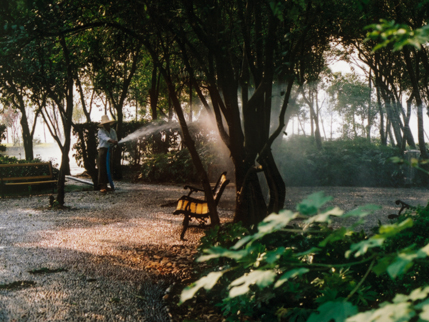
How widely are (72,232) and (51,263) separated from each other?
2.02 metres

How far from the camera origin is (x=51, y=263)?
502 centimetres

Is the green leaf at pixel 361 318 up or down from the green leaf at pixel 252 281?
down

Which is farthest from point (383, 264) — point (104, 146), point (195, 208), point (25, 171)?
point (25, 171)

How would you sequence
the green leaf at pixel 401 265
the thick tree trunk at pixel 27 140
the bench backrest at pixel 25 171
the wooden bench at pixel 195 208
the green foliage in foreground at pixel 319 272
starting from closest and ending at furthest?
1. the green leaf at pixel 401 265
2. the green foliage in foreground at pixel 319 272
3. the wooden bench at pixel 195 208
4. the bench backrest at pixel 25 171
5. the thick tree trunk at pixel 27 140

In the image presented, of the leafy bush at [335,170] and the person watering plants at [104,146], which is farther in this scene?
the leafy bush at [335,170]

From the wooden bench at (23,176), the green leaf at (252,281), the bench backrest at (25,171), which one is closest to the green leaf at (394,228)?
the green leaf at (252,281)

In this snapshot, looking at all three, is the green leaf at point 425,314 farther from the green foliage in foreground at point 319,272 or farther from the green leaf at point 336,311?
the green leaf at point 336,311

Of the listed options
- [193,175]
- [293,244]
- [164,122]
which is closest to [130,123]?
[164,122]

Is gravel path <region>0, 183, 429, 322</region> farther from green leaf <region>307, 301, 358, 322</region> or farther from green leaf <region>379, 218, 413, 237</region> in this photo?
green leaf <region>379, 218, 413, 237</region>

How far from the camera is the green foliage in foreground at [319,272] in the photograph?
1018 mm

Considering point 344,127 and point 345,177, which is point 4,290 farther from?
point 344,127

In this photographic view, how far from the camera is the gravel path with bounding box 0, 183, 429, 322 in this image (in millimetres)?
3590

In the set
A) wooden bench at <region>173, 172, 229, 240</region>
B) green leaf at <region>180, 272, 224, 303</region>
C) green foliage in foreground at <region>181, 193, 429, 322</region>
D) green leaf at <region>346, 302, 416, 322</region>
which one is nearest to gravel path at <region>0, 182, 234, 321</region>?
wooden bench at <region>173, 172, 229, 240</region>

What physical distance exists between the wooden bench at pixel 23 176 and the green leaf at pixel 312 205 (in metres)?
12.2
